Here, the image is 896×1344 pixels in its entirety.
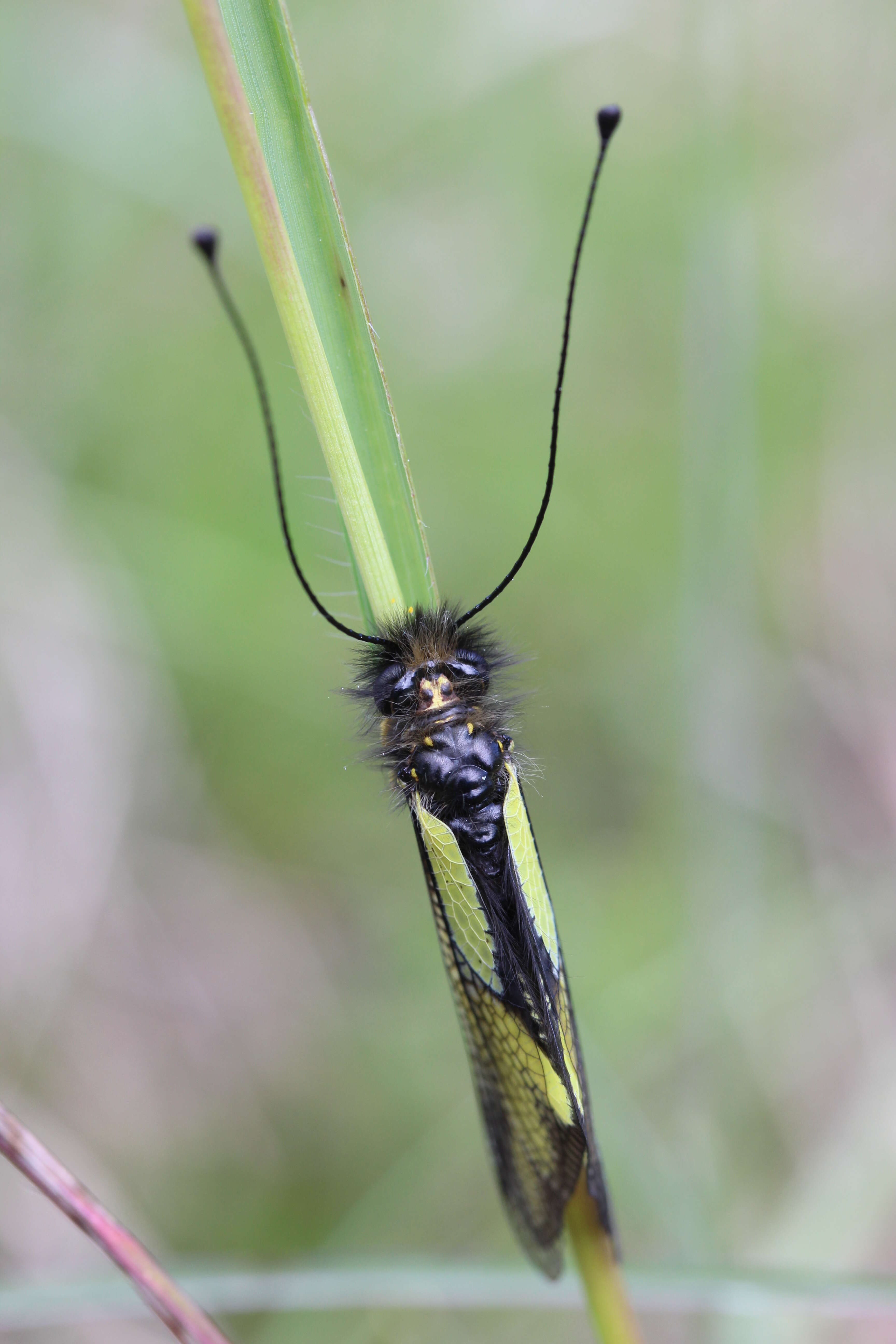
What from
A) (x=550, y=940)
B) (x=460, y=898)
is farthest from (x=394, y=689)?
(x=550, y=940)

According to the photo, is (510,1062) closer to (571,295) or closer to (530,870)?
(530,870)

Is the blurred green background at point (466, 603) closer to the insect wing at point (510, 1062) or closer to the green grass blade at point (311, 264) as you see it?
the insect wing at point (510, 1062)

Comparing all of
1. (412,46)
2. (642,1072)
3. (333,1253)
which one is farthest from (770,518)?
(333,1253)

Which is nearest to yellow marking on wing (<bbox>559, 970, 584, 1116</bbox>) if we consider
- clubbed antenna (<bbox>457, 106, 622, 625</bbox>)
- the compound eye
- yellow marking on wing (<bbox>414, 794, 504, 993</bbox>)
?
yellow marking on wing (<bbox>414, 794, 504, 993</bbox>)

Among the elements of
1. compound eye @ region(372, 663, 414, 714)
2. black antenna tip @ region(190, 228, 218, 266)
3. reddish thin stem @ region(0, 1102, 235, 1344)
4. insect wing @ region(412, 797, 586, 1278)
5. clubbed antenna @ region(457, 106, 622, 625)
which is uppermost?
black antenna tip @ region(190, 228, 218, 266)

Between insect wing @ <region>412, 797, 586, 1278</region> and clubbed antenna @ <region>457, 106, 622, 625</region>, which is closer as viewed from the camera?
clubbed antenna @ <region>457, 106, 622, 625</region>

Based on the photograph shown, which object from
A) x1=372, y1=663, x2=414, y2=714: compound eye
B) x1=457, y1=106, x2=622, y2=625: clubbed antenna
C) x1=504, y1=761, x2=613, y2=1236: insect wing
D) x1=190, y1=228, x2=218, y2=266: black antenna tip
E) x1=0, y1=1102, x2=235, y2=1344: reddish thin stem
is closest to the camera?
x1=0, y1=1102, x2=235, y2=1344: reddish thin stem

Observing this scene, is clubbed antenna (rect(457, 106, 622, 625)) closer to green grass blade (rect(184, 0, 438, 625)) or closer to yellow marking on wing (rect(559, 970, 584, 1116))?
green grass blade (rect(184, 0, 438, 625))
